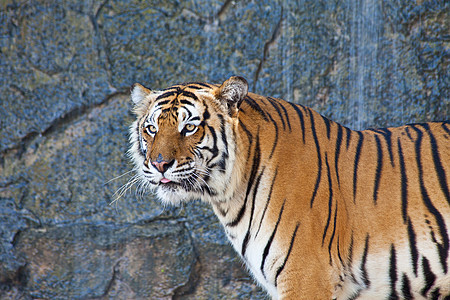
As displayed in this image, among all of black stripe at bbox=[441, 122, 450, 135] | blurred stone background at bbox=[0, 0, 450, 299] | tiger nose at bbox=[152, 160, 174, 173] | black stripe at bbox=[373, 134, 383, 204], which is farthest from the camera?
blurred stone background at bbox=[0, 0, 450, 299]

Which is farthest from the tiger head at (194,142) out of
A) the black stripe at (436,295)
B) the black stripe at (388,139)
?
the black stripe at (436,295)

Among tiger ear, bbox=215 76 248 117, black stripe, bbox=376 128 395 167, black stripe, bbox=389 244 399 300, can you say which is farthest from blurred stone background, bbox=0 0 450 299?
black stripe, bbox=389 244 399 300

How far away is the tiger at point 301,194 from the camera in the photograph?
2605 mm

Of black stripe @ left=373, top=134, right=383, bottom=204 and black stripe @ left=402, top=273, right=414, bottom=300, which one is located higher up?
black stripe @ left=373, top=134, right=383, bottom=204

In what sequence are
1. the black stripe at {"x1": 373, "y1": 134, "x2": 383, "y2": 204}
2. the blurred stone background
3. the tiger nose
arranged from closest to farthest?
the tiger nose → the black stripe at {"x1": 373, "y1": 134, "x2": 383, "y2": 204} → the blurred stone background

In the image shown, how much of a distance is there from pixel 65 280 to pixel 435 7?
3835mm

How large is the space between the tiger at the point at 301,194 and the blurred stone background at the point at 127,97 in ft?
4.87

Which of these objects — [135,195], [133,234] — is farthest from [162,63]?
[133,234]

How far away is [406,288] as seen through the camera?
272 cm

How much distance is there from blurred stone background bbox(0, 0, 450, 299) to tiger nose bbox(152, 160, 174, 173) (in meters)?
1.75

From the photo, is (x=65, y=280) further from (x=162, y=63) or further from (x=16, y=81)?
(x=162, y=63)

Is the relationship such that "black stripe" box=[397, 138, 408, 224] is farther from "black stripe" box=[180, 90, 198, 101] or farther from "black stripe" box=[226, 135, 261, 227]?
"black stripe" box=[180, 90, 198, 101]

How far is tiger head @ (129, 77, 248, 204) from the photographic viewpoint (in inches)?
102

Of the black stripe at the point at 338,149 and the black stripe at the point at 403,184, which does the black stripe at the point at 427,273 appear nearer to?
the black stripe at the point at 403,184
